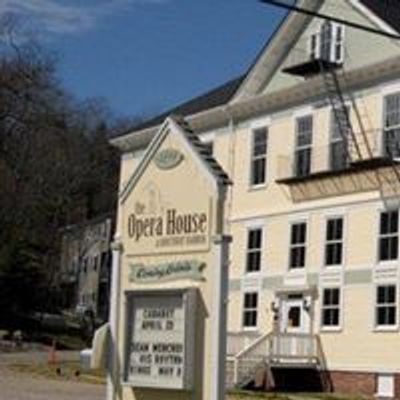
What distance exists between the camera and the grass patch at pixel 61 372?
39.8 m

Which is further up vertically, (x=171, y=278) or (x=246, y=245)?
(x=246, y=245)

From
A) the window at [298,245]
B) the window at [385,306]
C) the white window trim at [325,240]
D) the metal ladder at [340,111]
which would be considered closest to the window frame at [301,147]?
the metal ladder at [340,111]

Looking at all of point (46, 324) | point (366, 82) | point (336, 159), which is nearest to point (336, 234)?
point (336, 159)

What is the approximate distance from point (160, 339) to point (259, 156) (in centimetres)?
3333

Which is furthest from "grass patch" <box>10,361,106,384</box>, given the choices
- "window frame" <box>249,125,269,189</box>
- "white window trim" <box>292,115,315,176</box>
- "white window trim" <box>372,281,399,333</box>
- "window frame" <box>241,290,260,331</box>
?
"white window trim" <box>292,115,315,176</box>

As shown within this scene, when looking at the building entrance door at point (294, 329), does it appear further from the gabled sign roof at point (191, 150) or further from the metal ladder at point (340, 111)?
the gabled sign roof at point (191, 150)

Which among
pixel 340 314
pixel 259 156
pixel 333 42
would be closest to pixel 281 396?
pixel 340 314

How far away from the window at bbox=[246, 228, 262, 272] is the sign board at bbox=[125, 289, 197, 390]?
31.4 metres

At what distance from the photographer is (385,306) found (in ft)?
130

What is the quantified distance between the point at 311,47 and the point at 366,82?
15.6 ft

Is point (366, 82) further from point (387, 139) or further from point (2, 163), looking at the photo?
point (2, 163)

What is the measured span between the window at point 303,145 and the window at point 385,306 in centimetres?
647

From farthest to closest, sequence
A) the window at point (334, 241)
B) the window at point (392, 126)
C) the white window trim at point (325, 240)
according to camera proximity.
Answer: the window at point (334, 241), the white window trim at point (325, 240), the window at point (392, 126)

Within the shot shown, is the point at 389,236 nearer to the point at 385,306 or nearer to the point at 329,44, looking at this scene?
the point at 385,306
